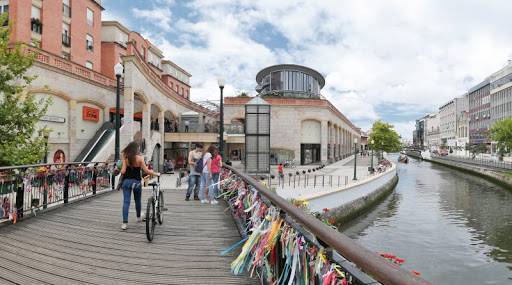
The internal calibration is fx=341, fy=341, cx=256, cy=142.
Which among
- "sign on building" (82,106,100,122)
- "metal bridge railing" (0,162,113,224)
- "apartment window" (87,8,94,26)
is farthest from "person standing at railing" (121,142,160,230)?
"apartment window" (87,8,94,26)

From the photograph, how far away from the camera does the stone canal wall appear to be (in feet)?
55.1

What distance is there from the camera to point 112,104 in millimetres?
26969

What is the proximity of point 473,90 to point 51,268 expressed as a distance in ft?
348

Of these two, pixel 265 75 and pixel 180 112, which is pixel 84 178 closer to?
pixel 180 112

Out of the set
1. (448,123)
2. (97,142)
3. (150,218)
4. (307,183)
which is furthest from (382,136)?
(448,123)

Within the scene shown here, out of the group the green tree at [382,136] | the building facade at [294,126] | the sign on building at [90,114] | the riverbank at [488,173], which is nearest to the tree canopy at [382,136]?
the green tree at [382,136]

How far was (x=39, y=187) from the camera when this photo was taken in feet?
25.5

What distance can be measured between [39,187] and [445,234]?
1790 centimetres

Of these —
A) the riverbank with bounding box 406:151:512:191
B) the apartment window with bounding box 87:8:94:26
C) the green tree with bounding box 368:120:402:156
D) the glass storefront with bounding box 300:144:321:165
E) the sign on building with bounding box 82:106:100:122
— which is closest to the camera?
the sign on building with bounding box 82:106:100:122

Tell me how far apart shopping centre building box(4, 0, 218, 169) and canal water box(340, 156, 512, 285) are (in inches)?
647

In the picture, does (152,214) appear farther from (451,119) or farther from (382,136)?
(451,119)

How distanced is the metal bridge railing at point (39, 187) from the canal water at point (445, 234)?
1169 cm

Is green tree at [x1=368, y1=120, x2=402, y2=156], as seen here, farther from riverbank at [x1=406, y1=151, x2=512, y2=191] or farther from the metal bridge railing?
the metal bridge railing

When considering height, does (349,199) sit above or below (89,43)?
below
